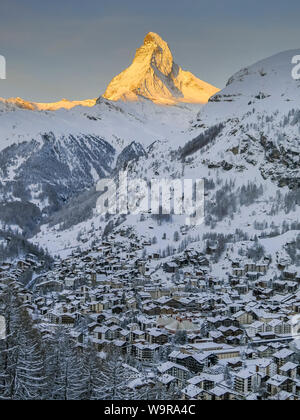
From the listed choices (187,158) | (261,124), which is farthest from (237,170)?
(187,158)

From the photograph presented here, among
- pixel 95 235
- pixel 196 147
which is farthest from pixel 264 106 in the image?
pixel 95 235

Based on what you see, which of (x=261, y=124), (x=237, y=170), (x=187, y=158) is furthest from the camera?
(x=187, y=158)

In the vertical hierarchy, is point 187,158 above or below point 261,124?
below

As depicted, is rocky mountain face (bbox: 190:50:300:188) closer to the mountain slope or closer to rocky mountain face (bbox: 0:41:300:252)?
the mountain slope

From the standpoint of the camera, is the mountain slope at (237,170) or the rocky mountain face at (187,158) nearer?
the mountain slope at (237,170)

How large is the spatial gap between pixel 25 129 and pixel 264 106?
311 ft

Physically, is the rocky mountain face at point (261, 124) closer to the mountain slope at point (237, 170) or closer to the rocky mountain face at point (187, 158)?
the mountain slope at point (237, 170)

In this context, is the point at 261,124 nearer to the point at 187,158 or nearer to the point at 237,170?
the point at 237,170

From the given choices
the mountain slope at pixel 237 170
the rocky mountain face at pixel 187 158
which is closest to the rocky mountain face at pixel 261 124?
the mountain slope at pixel 237 170

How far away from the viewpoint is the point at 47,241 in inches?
3123

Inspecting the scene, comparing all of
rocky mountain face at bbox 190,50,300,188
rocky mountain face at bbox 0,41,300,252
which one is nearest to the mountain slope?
rocky mountain face at bbox 190,50,300,188

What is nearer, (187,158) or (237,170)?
(237,170)

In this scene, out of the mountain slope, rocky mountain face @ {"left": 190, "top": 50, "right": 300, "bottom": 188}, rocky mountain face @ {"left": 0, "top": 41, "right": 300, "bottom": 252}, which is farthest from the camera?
rocky mountain face @ {"left": 190, "top": 50, "right": 300, "bottom": 188}
